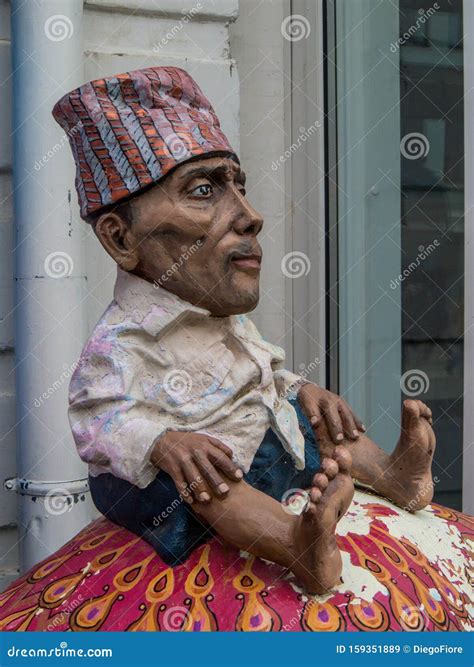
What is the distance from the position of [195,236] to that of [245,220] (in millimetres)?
103

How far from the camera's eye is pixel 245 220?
175cm

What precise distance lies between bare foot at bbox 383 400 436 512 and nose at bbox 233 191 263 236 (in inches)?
18.1

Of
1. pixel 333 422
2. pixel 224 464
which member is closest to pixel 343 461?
pixel 224 464

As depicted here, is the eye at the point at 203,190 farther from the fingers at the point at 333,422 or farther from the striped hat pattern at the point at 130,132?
the fingers at the point at 333,422

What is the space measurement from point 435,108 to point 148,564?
167cm

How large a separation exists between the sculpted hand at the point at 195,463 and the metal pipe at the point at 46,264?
1.26 meters

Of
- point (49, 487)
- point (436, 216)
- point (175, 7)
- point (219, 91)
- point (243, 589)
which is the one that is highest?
point (175, 7)

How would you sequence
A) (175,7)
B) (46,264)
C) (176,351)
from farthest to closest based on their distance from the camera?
(175,7) < (46,264) < (176,351)

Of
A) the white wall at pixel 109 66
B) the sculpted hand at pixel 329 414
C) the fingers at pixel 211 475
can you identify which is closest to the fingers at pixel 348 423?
the sculpted hand at pixel 329 414

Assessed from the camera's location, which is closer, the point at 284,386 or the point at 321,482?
the point at 321,482

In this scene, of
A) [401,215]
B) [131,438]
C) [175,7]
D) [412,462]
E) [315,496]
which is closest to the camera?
[315,496]

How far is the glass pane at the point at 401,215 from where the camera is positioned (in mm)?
2656

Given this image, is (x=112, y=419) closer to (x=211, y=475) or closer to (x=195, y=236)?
(x=211, y=475)

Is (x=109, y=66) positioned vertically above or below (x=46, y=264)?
above
